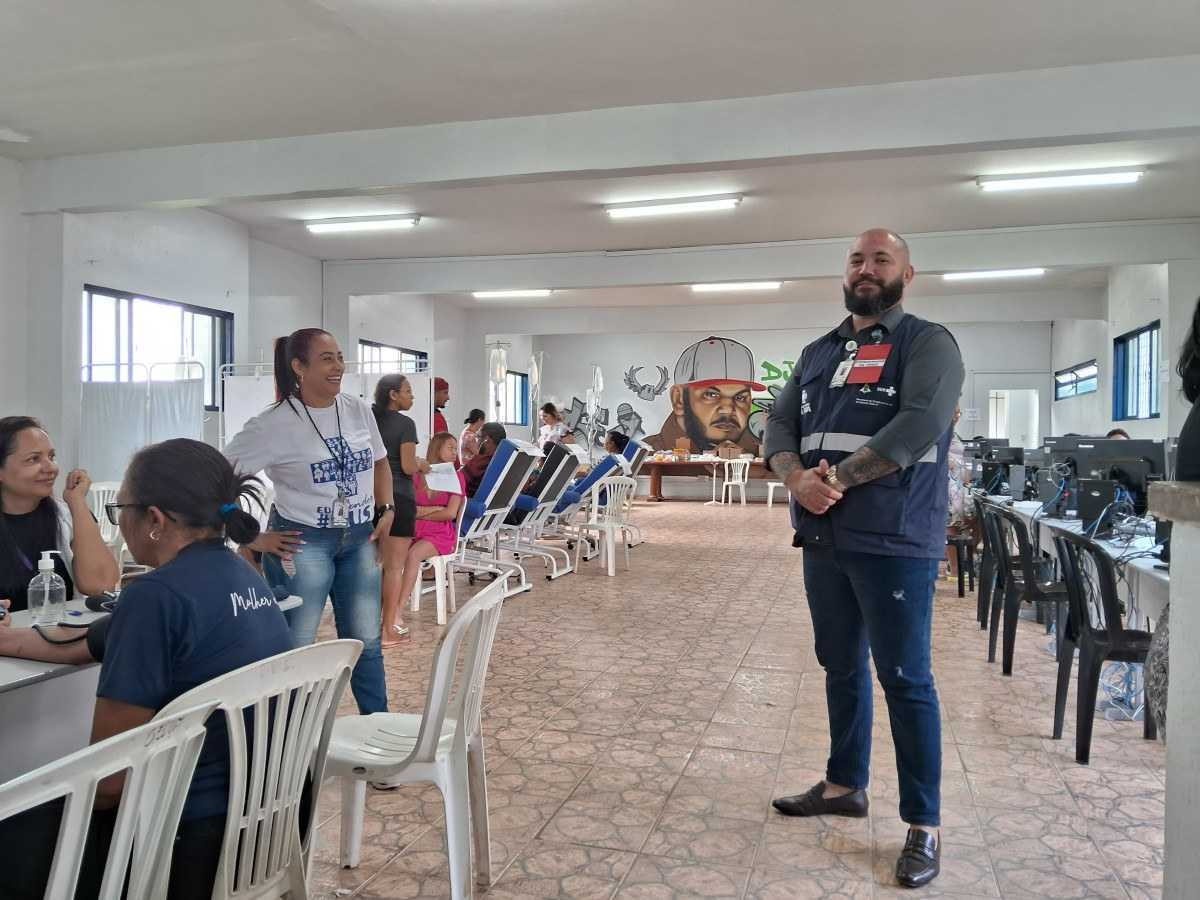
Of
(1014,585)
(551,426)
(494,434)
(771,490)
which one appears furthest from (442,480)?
(771,490)

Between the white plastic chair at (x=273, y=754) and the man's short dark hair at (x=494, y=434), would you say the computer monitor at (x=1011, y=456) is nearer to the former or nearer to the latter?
the man's short dark hair at (x=494, y=434)

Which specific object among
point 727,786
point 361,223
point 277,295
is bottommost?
point 727,786

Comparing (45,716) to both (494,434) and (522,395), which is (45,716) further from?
(522,395)

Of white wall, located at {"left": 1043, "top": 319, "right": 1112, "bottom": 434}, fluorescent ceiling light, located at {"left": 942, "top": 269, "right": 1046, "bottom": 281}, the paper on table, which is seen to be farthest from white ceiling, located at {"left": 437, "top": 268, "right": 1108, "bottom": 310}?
the paper on table

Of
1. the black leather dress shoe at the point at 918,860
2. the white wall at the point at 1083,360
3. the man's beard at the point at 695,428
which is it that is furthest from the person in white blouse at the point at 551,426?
the black leather dress shoe at the point at 918,860

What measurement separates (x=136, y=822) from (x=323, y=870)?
4.27ft

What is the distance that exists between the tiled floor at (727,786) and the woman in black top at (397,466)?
345mm

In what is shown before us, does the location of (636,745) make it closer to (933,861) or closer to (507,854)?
(507,854)

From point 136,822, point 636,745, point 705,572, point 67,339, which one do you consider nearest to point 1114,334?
point 705,572

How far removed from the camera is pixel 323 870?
7.50ft

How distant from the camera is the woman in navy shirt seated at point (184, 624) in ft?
4.49

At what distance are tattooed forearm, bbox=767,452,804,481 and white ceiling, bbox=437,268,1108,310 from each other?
28.1 ft

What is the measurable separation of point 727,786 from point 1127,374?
10.1 meters

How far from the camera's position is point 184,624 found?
56.0 inches
